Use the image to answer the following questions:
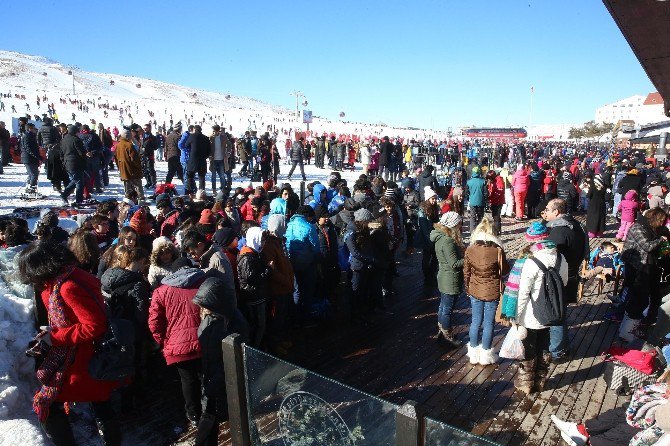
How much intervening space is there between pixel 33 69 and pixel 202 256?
119m

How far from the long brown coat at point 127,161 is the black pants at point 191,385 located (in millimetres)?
7333

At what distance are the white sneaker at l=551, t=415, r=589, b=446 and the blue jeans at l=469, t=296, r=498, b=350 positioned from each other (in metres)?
1.36

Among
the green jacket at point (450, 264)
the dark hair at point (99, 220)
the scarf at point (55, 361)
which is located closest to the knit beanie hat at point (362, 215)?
the green jacket at point (450, 264)

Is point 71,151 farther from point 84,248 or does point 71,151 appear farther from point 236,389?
point 236,389

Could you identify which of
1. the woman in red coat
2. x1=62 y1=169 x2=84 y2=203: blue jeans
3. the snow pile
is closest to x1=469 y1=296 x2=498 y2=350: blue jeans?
the woman in red coat

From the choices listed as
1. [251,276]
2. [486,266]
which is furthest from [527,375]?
[251,276]

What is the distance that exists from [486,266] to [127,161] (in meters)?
8.20

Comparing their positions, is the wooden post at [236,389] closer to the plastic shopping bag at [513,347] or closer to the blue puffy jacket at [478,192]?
the plastic shopping bag at [513,347]

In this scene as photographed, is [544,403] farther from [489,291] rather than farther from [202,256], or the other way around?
[202,256]

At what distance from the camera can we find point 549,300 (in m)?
4.22

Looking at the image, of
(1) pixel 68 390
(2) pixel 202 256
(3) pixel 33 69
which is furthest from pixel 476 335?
(3) pixel 33 69

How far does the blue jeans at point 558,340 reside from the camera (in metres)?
5.16

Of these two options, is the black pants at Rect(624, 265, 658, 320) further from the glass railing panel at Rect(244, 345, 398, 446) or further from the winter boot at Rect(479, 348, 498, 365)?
the glass railing panel at Rect(244, 345, 398, 446)

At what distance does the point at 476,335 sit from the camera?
5121 mm
